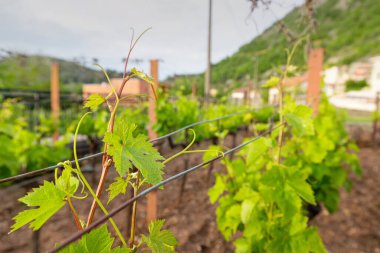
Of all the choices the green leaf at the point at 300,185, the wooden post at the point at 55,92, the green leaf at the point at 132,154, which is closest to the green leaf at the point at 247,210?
the green leaf at the point at 300,185

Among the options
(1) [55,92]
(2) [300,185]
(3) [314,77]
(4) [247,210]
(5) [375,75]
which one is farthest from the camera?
(5) [375,75]

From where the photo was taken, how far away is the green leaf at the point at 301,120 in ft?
5.24

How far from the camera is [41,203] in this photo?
1.95 ft

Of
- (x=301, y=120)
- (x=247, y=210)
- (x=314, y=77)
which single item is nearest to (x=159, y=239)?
(x=247, y=210)

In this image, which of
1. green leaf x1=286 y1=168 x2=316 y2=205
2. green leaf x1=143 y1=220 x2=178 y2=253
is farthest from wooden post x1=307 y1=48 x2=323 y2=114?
green leaf x1=143 y1=220 x2=178 y2=253

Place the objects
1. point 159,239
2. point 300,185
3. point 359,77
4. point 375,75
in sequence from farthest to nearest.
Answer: point 359,77 → point 375,75 → point 300,185 → point 159,239

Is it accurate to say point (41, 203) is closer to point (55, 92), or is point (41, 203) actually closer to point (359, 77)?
point (55, 92)

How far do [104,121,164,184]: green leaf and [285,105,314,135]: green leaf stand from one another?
1175 millimetres

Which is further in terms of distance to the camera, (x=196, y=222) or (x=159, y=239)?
(x=196, y=222)

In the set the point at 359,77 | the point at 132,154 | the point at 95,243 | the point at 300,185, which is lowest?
the point at 300,185

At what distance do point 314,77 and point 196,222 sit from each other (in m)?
1.99

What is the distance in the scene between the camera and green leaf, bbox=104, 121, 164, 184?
581 millimetres

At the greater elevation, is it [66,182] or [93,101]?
[93,101]

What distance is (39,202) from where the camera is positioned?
1.94 feet
